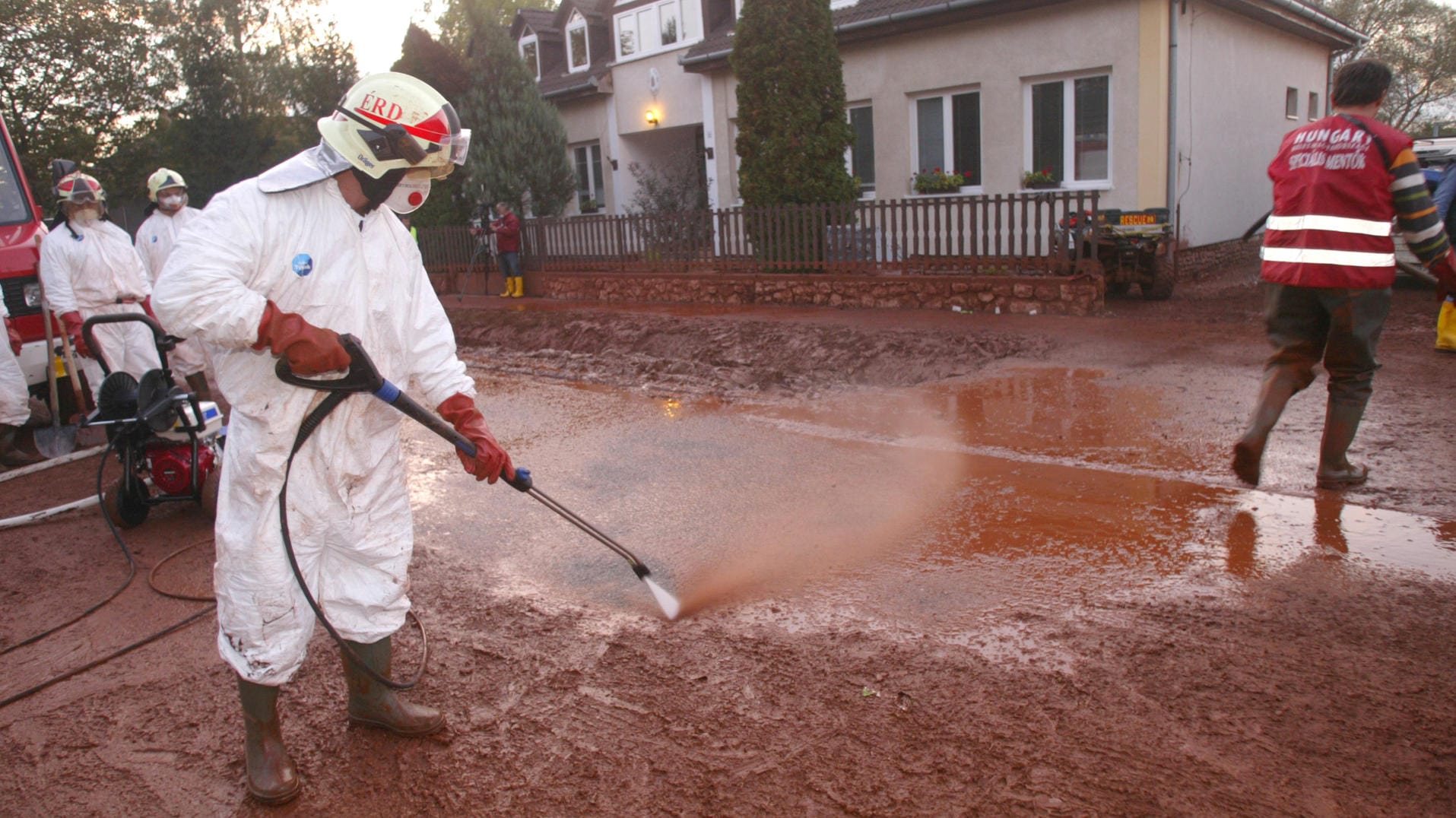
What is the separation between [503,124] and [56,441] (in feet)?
38.2

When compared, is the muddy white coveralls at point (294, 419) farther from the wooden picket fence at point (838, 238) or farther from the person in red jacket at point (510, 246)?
the person in red jacket at point (510, 246)

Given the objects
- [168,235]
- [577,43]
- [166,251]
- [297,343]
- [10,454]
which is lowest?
[10,454]

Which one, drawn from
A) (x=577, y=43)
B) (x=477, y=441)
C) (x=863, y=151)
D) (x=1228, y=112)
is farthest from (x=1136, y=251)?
(x=577, y=43)

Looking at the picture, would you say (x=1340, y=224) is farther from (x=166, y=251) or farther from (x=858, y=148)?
(x=858, y=148)

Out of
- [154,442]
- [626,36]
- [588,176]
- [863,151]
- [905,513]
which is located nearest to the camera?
[905,513]

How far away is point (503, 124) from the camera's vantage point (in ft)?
59.8

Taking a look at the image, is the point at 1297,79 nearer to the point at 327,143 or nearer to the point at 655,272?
the point at 655,272

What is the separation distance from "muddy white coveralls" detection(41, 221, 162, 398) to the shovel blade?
2.04ft

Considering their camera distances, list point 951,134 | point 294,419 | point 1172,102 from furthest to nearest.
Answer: point 951,134, point 1172,102, point 294,419

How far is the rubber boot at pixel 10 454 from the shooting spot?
762 cm

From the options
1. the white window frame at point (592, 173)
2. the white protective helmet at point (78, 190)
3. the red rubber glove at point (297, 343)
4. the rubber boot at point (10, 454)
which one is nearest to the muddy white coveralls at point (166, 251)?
the white protective helmet at point (78, 190)

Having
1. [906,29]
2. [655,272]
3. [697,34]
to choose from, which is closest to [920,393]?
[655,272]

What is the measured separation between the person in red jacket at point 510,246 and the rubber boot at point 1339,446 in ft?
46.0

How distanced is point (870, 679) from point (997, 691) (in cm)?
42
